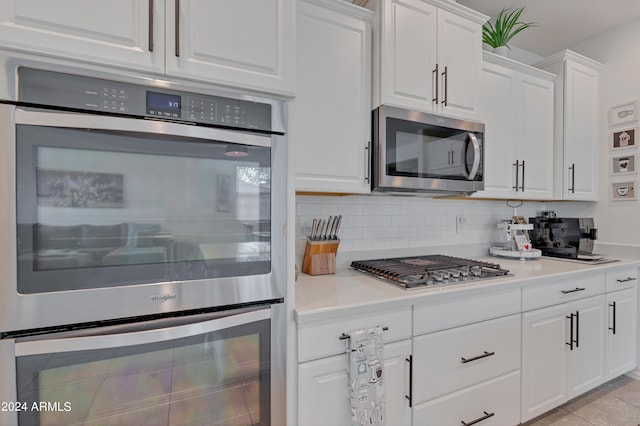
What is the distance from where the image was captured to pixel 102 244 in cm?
88

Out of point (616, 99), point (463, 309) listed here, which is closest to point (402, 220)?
point (463, 309)

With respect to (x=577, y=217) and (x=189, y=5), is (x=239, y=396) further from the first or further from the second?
(x=577, y=217)

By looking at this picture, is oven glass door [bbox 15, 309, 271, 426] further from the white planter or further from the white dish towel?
the white planter

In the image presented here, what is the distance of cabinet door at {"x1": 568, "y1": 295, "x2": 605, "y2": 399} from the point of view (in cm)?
192

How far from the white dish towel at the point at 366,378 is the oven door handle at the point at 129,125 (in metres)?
0.83

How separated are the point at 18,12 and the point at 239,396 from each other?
1.28 metres

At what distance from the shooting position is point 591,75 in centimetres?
258

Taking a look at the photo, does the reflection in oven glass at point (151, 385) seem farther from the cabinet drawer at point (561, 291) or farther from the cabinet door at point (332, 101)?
the cabinet drawer at point (561, 291)

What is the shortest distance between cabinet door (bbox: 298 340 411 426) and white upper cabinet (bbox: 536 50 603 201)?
6.77 ft

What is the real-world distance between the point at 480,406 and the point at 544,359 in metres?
0.55

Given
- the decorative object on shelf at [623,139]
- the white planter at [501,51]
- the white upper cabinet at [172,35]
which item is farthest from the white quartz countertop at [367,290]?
A: the white planter at [501,51]

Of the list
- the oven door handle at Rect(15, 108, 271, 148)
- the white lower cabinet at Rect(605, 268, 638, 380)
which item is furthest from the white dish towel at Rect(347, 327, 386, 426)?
the white lower cabinet at Rect(605, 268, 638, 380)

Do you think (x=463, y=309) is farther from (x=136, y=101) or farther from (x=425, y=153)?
(x=136, y=101)

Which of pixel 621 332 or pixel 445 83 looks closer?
pixel 445 83
